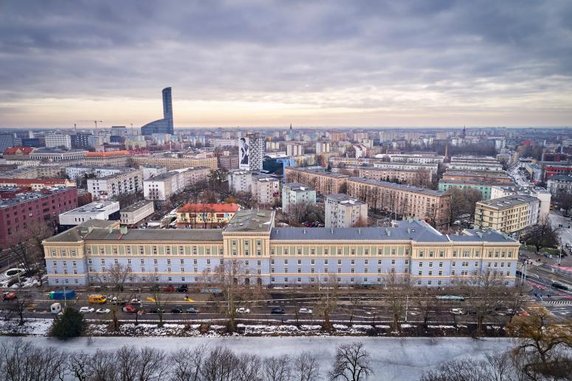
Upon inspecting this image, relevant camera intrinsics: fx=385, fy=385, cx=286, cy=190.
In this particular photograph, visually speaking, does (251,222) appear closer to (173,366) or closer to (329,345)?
(329,345)

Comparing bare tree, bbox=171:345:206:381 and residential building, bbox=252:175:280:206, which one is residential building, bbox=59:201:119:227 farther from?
bare tree, bbox=171:345:206:381

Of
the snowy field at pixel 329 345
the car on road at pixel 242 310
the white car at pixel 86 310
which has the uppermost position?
the car on road at pixel 242 310

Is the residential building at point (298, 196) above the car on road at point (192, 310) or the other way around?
above

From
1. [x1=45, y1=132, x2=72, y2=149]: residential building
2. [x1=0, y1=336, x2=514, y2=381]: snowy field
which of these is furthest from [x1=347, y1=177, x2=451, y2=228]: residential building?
[x1=45, y1=132, x2=72, y2=149]: residential building

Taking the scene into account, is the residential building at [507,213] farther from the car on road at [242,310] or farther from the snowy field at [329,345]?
the car on road at [242,310]

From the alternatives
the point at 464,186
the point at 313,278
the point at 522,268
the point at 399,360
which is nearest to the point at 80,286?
the point at 313,278

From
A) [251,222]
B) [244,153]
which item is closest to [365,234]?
[251,222]

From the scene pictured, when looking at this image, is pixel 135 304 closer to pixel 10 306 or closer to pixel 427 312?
pixel 10 306

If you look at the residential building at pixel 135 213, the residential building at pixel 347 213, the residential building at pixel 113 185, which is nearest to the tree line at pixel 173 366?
the residential building at pixel 347 213
